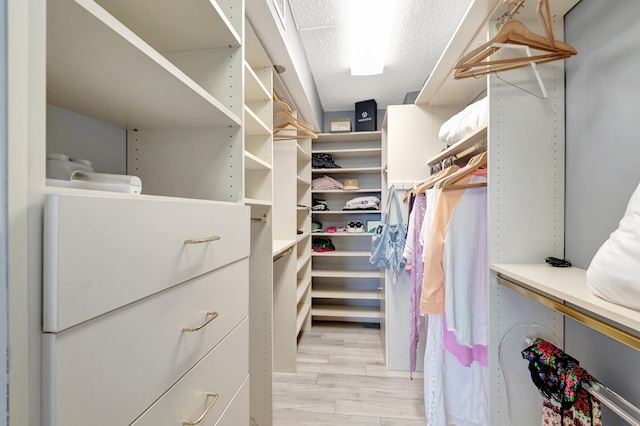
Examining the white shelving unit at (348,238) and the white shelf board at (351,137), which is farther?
the white shelving unit at (348,238)

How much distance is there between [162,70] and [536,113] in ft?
4.47

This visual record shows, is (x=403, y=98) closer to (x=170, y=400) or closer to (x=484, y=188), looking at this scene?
(x=484, y=188)

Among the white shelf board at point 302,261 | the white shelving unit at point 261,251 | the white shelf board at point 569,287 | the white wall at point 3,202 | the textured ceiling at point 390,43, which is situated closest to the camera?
the white wall at point 3,202

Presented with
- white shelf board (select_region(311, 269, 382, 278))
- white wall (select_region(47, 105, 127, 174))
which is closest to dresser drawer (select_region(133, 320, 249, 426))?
white wall (select_region(47, 105, 127, 174))

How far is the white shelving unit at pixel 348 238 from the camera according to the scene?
3242 mm

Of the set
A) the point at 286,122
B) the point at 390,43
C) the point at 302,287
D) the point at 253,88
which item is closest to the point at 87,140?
the point at 253,88

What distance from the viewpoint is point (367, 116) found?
10.3 feet

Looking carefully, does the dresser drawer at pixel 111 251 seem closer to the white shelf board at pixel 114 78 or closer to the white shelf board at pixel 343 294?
the white shelf board at pixel 114 78

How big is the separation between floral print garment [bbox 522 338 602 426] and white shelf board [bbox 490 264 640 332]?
19cm

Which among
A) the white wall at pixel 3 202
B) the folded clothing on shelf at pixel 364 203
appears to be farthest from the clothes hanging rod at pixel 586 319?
the folded clothing on shelf at pixel 364 203

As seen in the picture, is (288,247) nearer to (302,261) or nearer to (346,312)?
(302,261)

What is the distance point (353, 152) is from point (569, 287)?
262 centimetres

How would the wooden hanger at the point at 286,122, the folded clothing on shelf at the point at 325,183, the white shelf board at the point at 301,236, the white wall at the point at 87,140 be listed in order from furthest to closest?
the folded clothing on shelf at the point at 325,183 → the white shelf board at the point at 301,236 → the wooden hanger at the point at 286,122 → the white wall at the point at 87,140

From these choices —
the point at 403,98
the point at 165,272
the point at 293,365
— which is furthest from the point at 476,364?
the point at 403,98
